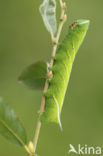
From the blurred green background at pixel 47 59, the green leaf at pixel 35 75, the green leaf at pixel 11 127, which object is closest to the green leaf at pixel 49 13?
the green leaf at pixel 35 75

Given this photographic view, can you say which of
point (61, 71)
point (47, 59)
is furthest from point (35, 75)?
point (47, 59)

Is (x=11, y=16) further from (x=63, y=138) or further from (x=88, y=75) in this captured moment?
(x=63, y=138)

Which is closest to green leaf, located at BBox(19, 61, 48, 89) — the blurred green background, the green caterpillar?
the green caterpillar

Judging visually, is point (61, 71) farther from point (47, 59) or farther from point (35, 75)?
point (47, 59)

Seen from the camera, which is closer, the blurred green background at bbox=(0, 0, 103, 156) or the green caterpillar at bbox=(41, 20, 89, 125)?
the green caterpillar at bbox=(41, 20, 89, 125)

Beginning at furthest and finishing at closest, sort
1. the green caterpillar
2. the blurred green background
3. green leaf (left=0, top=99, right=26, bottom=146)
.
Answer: the blurred green background < the green caterpillar < green leaf (left=0, top=99, right=26, bottom=146)

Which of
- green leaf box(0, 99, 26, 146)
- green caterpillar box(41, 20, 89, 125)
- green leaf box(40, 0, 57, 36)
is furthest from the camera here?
green caterpillar box(41, 20, 89, 125)

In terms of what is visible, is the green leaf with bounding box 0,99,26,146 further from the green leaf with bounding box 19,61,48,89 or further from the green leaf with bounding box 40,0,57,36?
→ the green leaf with bounding box 40,0,57,36
